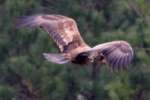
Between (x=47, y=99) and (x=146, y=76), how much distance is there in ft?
4.06

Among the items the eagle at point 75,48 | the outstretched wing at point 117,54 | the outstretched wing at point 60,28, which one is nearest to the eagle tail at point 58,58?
the eagle at point 75,48

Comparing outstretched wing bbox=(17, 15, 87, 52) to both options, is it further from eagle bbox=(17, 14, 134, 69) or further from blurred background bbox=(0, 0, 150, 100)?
blurred background bbox=(0, 0, 150, 100)

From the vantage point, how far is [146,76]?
374 inches

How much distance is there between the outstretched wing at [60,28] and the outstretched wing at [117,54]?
61 cm

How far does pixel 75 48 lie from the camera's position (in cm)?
736

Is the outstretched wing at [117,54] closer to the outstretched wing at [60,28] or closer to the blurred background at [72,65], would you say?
the outstretched wing at [60,28]

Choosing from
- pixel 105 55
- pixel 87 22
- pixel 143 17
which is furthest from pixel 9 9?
pixel 105 55

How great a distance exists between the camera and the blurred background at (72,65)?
31.6 feet

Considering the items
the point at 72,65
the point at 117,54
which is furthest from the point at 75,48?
the point at 72,65

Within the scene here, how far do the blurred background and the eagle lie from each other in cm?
192

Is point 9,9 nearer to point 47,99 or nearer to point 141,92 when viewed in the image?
point 47,99

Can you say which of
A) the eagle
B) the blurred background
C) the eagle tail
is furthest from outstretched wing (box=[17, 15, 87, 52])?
the blurred background

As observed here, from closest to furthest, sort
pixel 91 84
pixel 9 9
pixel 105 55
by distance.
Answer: pixel 105 55 < pixel 91 84 < pixel 9 9

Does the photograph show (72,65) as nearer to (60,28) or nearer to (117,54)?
(60,28)
